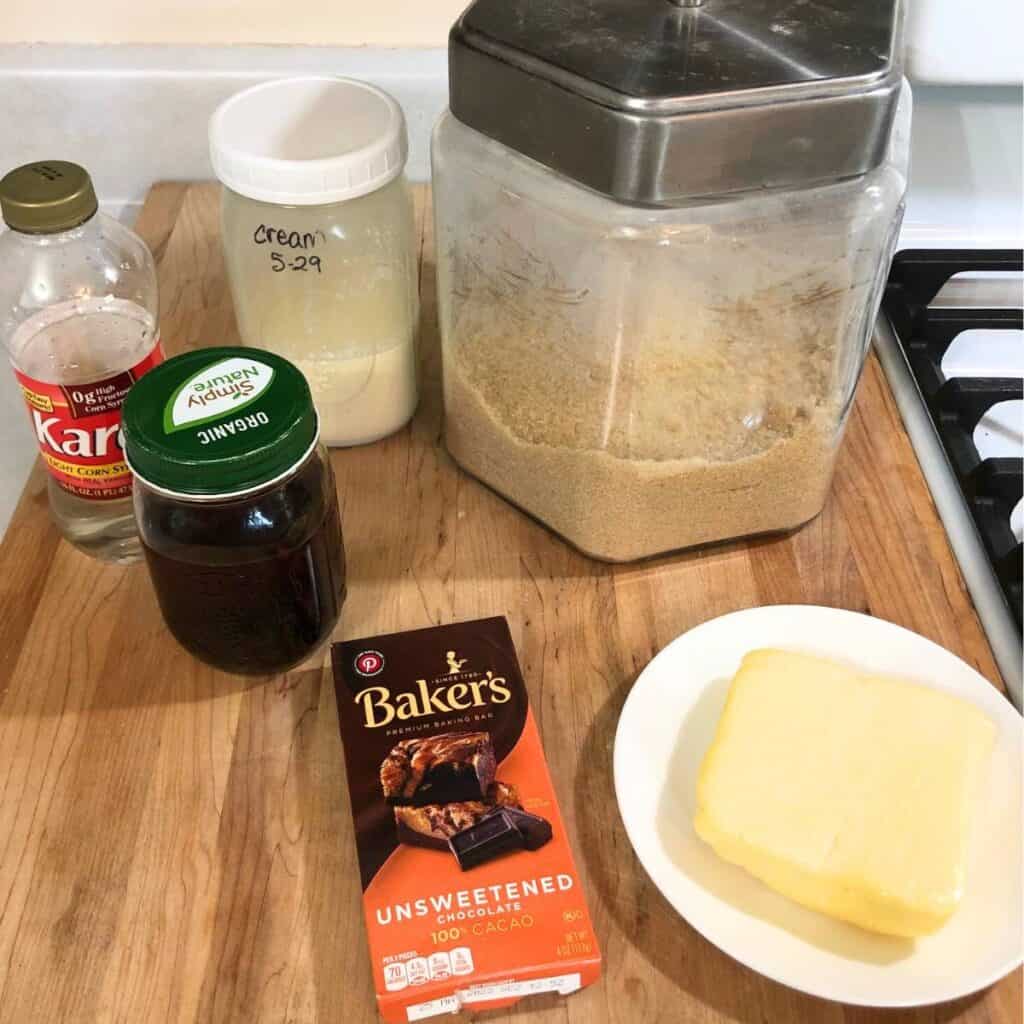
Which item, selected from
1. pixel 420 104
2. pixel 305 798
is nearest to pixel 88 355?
pixel 305 798

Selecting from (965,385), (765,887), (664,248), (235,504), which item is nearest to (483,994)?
(765,887)

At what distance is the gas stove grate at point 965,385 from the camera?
0.67m

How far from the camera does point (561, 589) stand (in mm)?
668

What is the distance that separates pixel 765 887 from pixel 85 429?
0.45 meters

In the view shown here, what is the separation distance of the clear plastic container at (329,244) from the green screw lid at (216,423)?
15 cm

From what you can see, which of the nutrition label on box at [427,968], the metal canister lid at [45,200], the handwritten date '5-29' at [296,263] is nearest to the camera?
the nutrition label on box at [427,968]

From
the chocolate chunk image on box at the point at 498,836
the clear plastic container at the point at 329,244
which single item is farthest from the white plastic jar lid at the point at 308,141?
the chocolate chunk image on box at the point at 498,836

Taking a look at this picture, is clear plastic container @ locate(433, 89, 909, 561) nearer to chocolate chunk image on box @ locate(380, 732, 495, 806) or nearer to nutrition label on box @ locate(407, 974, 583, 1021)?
chocolate chunk image on box @ locate(380, 732, 495, 806)

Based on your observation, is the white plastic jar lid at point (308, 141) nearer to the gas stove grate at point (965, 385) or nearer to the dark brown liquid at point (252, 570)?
the dark brown liquid at point (252, 570)

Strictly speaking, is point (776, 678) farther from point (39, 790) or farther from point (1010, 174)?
point (1010, 174)


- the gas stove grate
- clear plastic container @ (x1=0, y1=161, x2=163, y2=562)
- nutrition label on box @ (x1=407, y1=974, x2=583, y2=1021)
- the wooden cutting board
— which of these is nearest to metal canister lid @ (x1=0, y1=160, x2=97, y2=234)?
clear plastic container @ (x1=0, y1=161, x2=163, y2=562)

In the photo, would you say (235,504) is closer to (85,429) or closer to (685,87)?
(85,429)

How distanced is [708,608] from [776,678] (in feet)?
0.43

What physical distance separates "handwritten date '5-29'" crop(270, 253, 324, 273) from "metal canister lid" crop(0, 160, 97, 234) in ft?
0.42
